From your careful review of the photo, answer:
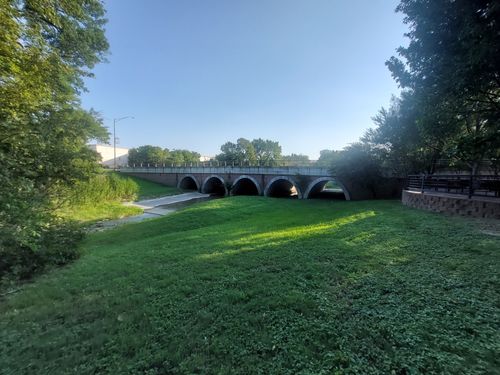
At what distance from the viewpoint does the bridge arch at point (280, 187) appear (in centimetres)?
2646

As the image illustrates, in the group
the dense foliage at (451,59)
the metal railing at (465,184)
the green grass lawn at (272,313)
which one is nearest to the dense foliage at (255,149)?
the metal railing at (465,184)

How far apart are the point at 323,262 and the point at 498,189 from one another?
840cm

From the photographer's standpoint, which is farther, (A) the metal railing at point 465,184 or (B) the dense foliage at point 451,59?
(A) the metal railing at point 465,184

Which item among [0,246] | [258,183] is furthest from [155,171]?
[0,246]

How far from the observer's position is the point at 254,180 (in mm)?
30172

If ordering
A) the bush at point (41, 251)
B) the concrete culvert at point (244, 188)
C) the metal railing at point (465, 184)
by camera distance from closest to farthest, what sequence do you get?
the bush at point (41, 251)
the metal railing at point (465, 184)
the concrete culvert at point (244, 188)

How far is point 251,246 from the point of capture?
6.01 meters

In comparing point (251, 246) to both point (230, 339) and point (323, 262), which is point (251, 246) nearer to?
point (323, 262)

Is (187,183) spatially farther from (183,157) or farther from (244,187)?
(183,157)

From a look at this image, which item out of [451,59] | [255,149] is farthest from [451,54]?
[255,149]

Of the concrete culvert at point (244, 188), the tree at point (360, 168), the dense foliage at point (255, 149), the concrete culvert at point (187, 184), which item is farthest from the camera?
the dense foliage at point (255, 149)

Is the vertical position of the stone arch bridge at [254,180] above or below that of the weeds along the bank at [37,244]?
above

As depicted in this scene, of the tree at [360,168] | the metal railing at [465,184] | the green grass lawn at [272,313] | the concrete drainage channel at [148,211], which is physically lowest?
the concrete drainage channel at [148,211]

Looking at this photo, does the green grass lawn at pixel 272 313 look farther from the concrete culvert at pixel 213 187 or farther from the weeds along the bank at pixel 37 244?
the concrete culvert at pixel 213 187
